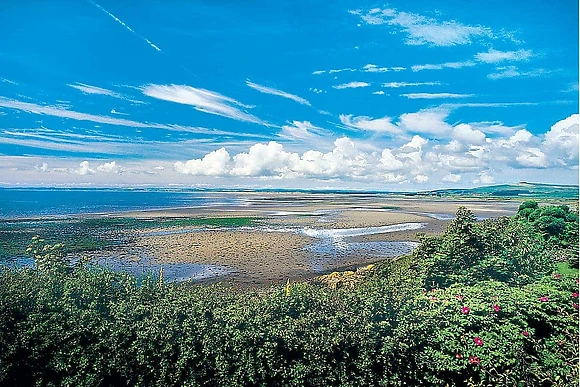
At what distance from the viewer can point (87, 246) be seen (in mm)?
15156

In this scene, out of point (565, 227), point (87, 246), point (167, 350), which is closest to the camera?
point (167, 350)

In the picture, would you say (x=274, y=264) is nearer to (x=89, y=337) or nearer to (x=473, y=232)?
(x=473, y=232)

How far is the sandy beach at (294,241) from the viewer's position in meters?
13.8

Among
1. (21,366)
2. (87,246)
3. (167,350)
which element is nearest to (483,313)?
(167,350)

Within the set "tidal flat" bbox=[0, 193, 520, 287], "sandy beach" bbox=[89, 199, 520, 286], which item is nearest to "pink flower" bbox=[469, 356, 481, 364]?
"tidal flat" bbox=[0, 193, 520, 287]

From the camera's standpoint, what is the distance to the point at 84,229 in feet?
62.0

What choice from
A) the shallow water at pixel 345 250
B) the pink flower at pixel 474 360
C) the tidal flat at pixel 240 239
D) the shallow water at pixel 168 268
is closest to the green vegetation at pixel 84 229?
the tidal flat at pixel 240 239

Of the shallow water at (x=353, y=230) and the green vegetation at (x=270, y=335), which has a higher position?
the green vegetation at (x=270, y=335)

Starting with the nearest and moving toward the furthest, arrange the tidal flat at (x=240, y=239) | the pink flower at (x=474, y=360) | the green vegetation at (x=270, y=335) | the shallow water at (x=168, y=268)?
the green vegetation at (x=270, y=335)
the pink flower at (x=474, y=360)
the shallow water at (x=168, y=268)
the tidal flat at (x=240, y=239)

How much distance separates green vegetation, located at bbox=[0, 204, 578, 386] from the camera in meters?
4.38

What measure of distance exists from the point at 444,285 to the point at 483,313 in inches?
50.0

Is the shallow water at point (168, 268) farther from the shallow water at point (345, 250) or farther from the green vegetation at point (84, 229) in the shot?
the shallow water at point (345, 250)

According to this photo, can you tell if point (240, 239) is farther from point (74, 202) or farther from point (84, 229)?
point (74, 202)

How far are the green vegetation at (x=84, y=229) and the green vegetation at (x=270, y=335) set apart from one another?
26.3ft
